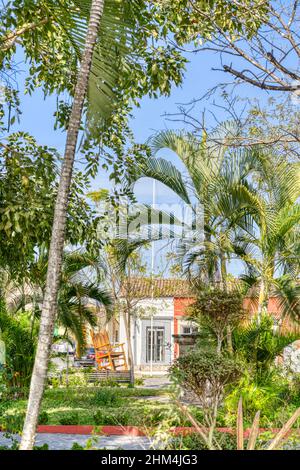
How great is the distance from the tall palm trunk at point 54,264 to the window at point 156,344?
23.2 m

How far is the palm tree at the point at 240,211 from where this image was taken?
1174cm

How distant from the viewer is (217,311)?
35.8ft

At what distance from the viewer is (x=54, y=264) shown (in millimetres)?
5336

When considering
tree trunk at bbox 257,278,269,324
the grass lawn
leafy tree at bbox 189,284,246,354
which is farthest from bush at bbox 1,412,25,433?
tree trunk at bbox 257,278,269,324

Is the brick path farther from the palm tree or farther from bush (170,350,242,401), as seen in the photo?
the palm tree

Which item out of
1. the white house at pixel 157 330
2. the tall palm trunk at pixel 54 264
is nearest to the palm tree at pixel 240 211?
the tall palm trunk at pixel 54 264

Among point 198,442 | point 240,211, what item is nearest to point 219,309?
point 240,211

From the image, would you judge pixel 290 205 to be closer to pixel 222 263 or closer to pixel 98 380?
pixel 222 263

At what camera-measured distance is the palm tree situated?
1174 cm

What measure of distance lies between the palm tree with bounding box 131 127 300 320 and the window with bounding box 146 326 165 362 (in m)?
16.5

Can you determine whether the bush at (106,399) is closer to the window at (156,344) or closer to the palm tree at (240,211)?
the palm tree at (240,211)
